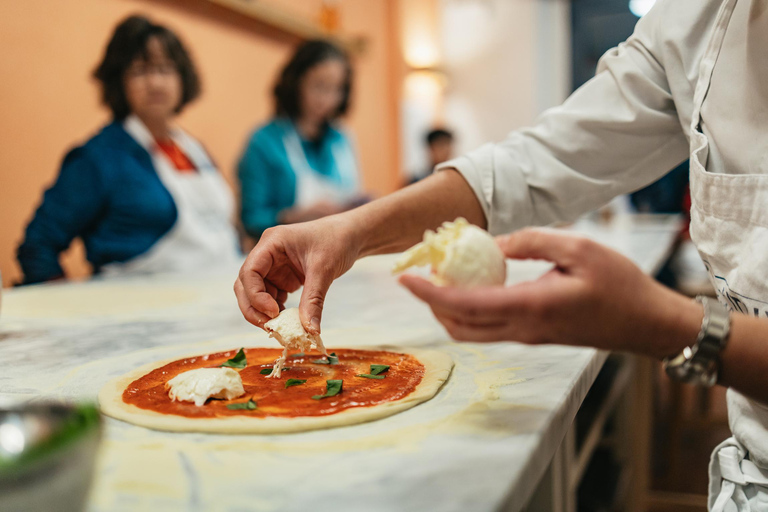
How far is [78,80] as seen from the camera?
Answer: 2361 mm

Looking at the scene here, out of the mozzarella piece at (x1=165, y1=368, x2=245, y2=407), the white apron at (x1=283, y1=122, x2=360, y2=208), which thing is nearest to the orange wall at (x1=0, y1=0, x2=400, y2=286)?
the white apron at (x1=283, y1=122, x2=360, y2=208)

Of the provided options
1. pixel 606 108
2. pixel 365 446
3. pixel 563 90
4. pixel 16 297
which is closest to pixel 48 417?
pixel 365 446

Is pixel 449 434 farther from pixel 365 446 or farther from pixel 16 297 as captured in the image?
pixel 16 297

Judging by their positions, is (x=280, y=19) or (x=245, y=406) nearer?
(x=245, y=406)

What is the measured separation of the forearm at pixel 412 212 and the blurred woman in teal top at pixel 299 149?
1588 millimetres

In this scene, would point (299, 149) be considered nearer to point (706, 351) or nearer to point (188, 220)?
point (188, 220)

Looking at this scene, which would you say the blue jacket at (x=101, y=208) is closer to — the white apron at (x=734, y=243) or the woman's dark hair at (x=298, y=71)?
the woman's dark hair at (x=298, y=71)

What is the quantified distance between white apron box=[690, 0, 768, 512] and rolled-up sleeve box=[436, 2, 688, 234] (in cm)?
15

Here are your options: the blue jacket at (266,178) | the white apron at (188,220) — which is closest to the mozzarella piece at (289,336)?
the white apron at (188,220)

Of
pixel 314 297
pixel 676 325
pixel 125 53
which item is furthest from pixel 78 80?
pixel 676 325

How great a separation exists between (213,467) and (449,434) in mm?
239

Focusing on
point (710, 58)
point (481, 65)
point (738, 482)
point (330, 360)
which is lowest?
point (738, 482)

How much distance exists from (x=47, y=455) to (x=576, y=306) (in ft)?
1.43

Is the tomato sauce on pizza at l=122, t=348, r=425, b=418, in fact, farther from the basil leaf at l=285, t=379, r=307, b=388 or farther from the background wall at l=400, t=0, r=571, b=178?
the background wall at l=400, t=0, r=571, b=178
